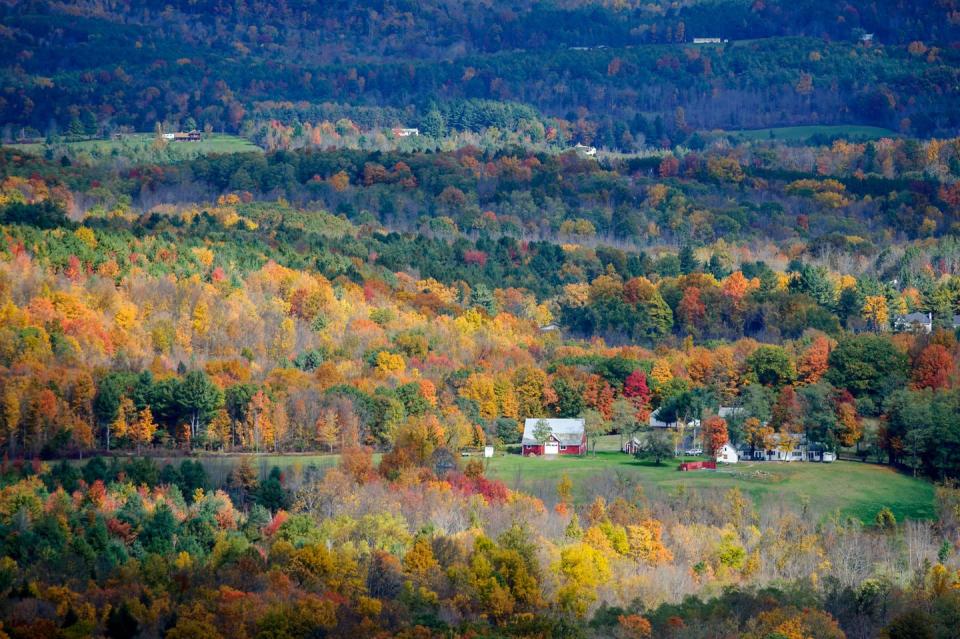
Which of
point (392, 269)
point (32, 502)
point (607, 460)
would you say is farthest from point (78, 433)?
point (392, 269)

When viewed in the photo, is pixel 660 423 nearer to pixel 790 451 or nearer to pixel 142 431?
pixel 790 451

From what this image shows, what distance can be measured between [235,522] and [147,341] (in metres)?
30.4

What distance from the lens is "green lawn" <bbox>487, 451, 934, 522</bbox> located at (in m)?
81.2

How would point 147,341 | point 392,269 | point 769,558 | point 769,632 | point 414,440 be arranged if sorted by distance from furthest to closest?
point 392,269 → point 147,341 → point 414,440 → point 769,558 → point 769,632

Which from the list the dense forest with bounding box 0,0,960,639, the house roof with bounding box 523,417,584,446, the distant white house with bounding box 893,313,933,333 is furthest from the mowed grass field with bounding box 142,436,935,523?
the distant white house with bounding box 893,313,933,333

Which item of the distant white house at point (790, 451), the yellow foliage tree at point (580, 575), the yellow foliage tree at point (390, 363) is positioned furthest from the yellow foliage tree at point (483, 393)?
the yellow foliage tree at point (580, 575)

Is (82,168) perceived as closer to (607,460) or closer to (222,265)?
(222,265)

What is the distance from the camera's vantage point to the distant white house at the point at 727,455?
89.2 metres

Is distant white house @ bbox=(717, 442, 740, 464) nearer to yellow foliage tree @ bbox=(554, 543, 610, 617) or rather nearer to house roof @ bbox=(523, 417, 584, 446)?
house roof @ bbox=(523, 417, 584, 446)

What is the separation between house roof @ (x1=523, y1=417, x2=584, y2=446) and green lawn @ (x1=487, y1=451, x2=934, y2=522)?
12.9 ft

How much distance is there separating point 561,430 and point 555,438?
1.14 metres

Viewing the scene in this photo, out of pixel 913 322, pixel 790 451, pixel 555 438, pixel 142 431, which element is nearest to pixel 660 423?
pixel 555 438

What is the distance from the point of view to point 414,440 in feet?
282

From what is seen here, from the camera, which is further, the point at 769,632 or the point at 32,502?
the point at 32,502
